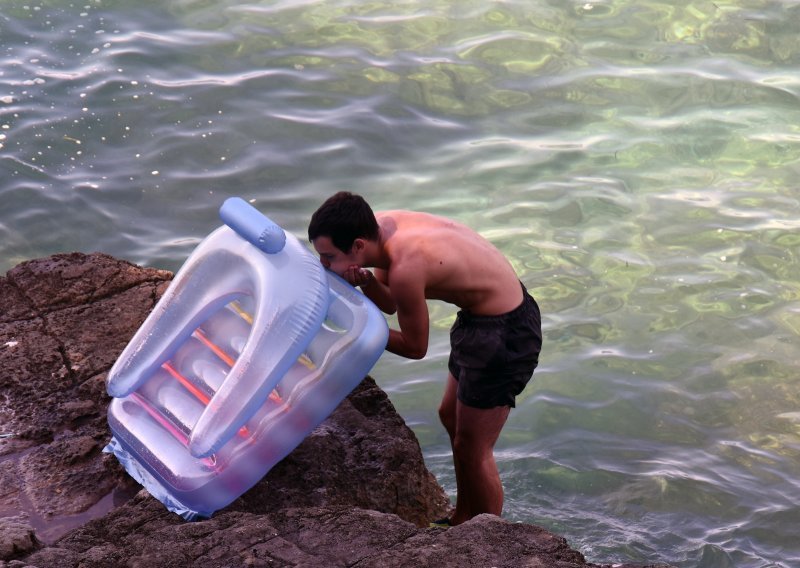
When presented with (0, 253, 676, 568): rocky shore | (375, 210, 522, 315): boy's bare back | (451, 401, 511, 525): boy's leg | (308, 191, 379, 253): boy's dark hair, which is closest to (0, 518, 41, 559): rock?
(0, 253, 676, 568): rocky shore

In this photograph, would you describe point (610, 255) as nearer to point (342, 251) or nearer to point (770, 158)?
point (770, 158)

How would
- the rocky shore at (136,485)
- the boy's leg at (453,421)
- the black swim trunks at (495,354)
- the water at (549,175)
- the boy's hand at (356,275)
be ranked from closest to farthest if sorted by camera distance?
1. the rocky shore at (136,485)
2. the boy's hand at (356,275)
3. the black swim trunks at (495,354)
4. the boy's leg at (453,421)
5. the water at (549,175)

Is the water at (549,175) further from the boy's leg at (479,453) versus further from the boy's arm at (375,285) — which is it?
the boy's arm at (375,285)

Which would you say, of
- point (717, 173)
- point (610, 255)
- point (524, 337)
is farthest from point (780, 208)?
point (524, 337)

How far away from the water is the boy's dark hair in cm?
187

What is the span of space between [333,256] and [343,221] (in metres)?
0.18

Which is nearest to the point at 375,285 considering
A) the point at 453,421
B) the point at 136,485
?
the point at 453,421

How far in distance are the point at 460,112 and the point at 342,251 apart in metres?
4.67

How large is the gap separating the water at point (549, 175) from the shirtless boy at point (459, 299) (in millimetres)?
1009

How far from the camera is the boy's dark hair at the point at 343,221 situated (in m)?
3.78

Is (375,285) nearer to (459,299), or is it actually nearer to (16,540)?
(459,299)

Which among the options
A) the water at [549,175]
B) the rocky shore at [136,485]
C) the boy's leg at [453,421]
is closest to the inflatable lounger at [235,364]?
the rocky shore at [136,485]

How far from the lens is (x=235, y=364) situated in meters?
3.58

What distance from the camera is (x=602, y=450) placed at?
552cm
